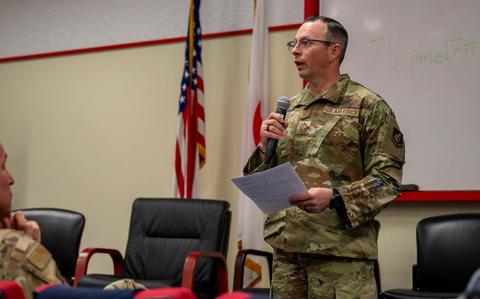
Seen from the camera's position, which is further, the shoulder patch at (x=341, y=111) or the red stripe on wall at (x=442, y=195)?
the red stripe on wall at (x=442, y=195)

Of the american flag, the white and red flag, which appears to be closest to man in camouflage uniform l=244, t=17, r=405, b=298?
the white and red flag

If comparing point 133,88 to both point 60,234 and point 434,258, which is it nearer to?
point 60,234

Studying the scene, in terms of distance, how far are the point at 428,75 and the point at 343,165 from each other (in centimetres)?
161

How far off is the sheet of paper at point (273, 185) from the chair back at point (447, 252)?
1.37m

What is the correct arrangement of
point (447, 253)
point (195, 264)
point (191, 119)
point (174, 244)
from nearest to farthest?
point (447, 253) < point (195, 264) < point (174, 244) < point (191, 119)

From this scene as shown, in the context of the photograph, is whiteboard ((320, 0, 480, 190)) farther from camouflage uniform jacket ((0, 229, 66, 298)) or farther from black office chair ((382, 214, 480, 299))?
camouflage uniform jacket ((0, 229, 66, 298))

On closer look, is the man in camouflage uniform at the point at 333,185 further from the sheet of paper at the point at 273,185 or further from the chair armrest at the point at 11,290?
the chair armrest at the point at 11,290

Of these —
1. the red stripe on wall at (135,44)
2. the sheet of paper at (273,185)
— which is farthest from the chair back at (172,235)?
the sheet of paper at (273,185)

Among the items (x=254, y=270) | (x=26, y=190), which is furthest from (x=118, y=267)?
(x=26, y=190)

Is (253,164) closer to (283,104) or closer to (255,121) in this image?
(283,104)

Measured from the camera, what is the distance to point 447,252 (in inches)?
130

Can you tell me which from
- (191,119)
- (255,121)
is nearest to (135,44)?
(191,119)

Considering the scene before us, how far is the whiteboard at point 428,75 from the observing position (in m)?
3.55

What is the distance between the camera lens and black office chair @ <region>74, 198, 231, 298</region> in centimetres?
369
